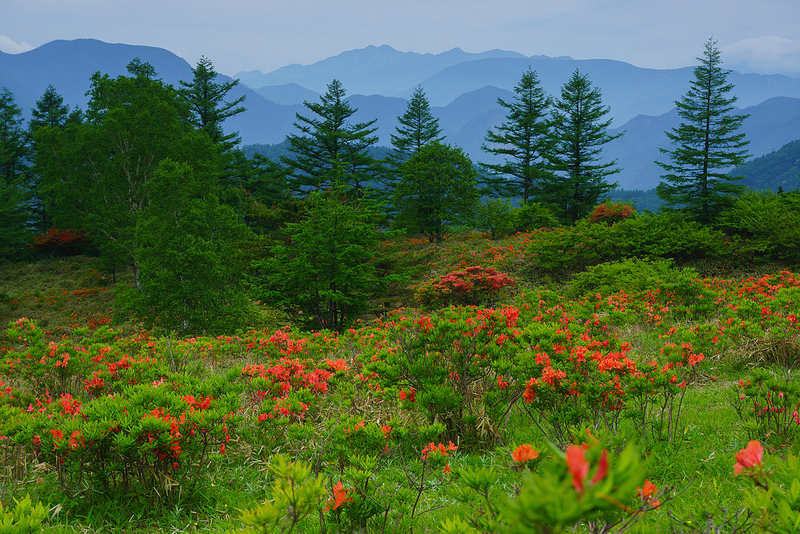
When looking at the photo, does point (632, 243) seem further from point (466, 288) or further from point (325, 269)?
point (325, 269)

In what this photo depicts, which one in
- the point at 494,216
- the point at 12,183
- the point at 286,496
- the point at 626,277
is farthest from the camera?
the point at 12,183

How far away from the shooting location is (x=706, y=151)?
17078mm

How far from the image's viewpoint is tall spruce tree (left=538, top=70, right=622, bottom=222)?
81.8 feet

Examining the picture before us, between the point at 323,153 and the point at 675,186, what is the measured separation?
2138cm

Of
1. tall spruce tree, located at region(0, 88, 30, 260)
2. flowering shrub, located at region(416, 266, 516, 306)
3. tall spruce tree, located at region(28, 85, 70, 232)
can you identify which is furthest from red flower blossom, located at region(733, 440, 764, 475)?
tall spruce tree, located at region(28, 85, 70, 232)

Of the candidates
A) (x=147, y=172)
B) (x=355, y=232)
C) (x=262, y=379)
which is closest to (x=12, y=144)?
(x=147, y=172)

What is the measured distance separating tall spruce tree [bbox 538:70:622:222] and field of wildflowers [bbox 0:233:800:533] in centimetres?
2063

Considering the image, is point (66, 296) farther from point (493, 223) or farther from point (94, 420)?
point (94, 420)

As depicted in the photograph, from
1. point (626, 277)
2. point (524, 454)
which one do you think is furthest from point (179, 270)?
point (626, 277)

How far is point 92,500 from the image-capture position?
9.37 ft

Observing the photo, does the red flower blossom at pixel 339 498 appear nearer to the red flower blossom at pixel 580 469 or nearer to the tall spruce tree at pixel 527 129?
the red flower blossom at pixel 580 469

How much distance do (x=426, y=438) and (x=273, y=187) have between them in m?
29.0

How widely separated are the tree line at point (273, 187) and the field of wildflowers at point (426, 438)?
17.0ft

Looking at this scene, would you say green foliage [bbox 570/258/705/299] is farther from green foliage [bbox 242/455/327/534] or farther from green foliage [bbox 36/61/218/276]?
green foliage [bbox 36/61/218/276]
